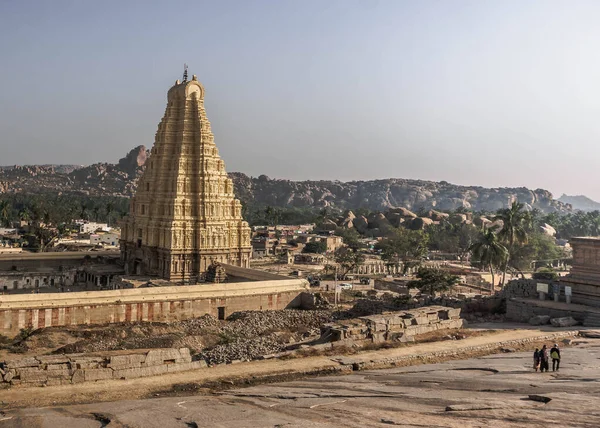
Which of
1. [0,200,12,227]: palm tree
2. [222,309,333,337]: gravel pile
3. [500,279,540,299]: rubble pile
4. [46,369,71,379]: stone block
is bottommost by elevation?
[222,309,333,337]: gravel pile

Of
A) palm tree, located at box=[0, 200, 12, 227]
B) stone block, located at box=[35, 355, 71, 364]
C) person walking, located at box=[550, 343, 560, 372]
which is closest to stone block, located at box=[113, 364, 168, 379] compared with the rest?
stone block, located at box=[35, 355, 71, 364]

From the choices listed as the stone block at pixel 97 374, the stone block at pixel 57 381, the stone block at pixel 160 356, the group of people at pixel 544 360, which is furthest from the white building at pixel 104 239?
the group of people at pixel 544 360

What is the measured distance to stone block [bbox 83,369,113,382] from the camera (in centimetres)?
1773

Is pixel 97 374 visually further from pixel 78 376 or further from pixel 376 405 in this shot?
pixel 376 405

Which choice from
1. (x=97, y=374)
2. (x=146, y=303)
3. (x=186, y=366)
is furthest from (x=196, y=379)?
(x=146, y=303)

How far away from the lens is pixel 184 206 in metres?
41.7

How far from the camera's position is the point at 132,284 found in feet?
124

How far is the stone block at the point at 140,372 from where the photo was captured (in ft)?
59.7

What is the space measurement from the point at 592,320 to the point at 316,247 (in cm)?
5432

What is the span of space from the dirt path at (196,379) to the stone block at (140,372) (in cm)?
35

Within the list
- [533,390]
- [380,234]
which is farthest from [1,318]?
[380,234]

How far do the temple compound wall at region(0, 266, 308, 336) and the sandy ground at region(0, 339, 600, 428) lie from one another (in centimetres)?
1575

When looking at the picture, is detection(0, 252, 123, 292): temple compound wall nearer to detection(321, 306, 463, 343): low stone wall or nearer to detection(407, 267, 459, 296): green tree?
detection(407, 267, 459, 296): green tree

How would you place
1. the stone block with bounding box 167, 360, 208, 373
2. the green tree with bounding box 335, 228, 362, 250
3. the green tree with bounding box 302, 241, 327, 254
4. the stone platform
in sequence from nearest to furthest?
1. the stone block with bounding box 167, 360, 208, 373
2. the stone platform
3. the green tree with bounding box 302, 241, 327, 254
4. the green tree with bounding box 335, 228, 362, 250
